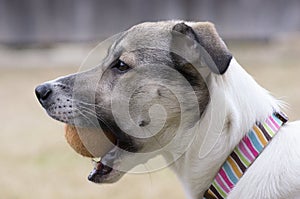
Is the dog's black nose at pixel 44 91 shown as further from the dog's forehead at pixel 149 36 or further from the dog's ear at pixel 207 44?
the dog's ear at pixel 207 44

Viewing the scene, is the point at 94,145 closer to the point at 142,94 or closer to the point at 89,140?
the point at 89,140

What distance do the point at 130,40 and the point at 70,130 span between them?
23.4 inches

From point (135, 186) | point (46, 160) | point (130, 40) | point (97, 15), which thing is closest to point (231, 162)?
point (130, 40)

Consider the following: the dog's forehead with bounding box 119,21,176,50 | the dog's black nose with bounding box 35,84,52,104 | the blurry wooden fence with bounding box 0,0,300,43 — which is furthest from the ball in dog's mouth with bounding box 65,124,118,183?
the blurry wooden fence with bounding box 0,0,300,43

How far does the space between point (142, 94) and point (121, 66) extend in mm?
227

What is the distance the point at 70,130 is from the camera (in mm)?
3547

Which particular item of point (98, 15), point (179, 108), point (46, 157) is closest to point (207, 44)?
point (179, 108)

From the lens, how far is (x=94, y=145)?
11.3ft

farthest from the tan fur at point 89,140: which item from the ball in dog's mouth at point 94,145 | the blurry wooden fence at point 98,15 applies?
the blurry wooden fence at point 98,15

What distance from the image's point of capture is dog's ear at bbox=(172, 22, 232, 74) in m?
3.03

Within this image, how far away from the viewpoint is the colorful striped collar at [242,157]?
10.0ft

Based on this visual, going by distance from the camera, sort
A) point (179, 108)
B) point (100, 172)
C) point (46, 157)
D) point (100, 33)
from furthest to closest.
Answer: point (100, 33) → point (46, 157) → point (100, 172) → point (179, 108)

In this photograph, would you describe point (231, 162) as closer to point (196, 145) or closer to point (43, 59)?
point (196, 145)

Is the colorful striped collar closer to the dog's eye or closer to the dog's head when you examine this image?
the dog's head
